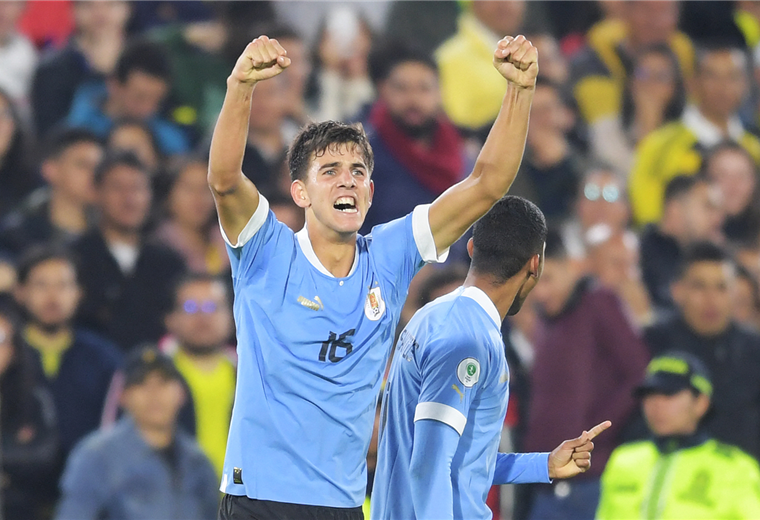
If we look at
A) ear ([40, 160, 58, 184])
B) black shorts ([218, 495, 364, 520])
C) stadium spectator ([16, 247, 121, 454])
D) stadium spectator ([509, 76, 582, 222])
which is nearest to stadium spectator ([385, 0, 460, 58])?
stadium spectator ([509, 76, 582, 222])

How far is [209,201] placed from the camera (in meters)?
6.74

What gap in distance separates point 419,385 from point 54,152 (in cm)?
388

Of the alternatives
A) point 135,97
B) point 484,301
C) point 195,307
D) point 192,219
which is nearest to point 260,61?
point 484,301

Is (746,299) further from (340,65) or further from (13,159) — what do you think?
(13,159)

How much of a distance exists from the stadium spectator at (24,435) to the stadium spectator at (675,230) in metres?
3.93

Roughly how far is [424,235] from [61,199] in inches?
149

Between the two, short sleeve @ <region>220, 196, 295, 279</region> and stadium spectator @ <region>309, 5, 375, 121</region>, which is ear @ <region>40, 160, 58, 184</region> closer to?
stadium spectator @ <region>309, 5, 375, 121</region>

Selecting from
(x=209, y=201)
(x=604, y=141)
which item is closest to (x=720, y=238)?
(x=604, y=141)

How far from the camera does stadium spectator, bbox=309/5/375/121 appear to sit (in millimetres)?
7469

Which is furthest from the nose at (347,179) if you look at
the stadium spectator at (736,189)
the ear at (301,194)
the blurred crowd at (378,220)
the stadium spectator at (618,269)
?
the stadium spectator at (736,189)

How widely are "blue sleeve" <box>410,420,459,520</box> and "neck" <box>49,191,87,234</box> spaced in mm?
3833

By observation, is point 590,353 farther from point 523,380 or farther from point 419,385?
point 419,385

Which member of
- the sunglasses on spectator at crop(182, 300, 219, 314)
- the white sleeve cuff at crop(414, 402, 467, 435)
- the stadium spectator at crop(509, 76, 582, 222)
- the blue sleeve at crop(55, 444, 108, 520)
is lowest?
the blue sleeve at crop(55, 444, 108, 520)

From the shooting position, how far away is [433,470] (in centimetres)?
320
